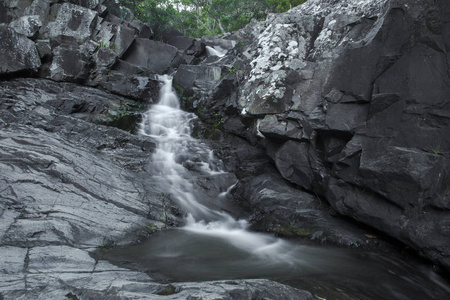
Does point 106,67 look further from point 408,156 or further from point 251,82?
point 408,156

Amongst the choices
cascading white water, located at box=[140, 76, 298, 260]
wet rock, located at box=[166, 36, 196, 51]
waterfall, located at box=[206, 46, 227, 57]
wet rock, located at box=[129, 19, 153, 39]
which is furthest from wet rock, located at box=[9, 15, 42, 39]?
waterfall, located at box=[206, 46, 227, 57]

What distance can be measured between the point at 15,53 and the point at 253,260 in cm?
1271

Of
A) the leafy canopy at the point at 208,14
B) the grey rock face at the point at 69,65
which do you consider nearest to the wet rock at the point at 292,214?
the grey rock face at the point at 69,65

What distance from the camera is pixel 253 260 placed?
16.9 ft

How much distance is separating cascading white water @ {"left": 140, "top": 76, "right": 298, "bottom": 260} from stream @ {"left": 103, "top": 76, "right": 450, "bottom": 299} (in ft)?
0.08

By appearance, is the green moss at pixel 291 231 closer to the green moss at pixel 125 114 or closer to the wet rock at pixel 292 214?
the wet rock at pixel 292 214

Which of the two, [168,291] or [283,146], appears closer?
[168,291]

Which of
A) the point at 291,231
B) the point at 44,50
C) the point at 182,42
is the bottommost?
the point at 291,231

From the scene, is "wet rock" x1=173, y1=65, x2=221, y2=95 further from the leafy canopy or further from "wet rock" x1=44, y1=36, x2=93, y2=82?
the leafy canopy

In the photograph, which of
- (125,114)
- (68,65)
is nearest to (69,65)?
(68,65)

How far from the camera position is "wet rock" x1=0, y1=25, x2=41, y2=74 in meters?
11.4

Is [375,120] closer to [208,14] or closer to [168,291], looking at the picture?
[168,291]

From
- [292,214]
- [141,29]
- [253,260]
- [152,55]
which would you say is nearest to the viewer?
[253,260]

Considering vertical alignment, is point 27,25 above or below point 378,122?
above
